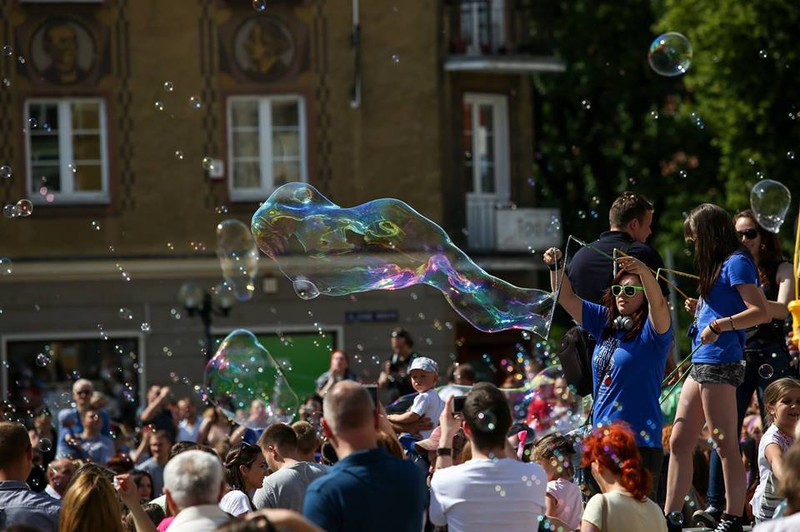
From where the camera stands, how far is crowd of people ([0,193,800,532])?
19.0 ft

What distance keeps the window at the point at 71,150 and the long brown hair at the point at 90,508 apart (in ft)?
54.8

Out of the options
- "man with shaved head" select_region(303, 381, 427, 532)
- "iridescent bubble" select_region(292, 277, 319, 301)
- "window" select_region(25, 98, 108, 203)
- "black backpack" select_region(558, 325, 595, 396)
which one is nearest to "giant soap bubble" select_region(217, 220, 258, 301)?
"window" select_region(25, 98, 108, 203)

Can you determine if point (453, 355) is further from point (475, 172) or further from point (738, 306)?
point (738, 306)

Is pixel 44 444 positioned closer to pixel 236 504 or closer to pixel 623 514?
pixel 236 504

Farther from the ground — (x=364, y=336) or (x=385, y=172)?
(x=385, y=172)

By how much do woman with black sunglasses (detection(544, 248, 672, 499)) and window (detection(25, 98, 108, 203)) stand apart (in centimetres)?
1642

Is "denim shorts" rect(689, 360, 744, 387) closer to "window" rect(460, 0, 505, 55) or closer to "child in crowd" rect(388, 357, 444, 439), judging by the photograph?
"child in crowd" rect(388, 357, 444, 439)

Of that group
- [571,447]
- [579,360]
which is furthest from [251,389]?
[571,447]

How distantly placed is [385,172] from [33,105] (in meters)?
5.47

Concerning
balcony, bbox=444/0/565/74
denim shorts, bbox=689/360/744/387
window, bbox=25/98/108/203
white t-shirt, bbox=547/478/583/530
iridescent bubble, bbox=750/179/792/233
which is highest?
balcony, bbox=444/0/565/74

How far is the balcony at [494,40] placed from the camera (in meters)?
24.7

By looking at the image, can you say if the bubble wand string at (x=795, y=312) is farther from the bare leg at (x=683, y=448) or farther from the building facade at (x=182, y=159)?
the building facade at (x=182, y=159)

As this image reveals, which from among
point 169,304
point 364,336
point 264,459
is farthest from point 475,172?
point 264,459

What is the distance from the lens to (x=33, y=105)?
75.5 feet
